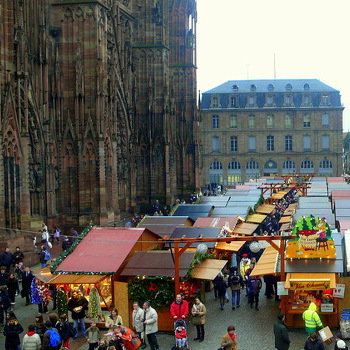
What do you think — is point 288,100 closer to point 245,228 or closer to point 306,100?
point 306,100

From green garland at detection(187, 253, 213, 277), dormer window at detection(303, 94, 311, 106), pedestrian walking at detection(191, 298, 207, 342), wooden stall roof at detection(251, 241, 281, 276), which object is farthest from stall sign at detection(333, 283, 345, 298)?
dormer window at detection(303, 94, 311, 106)

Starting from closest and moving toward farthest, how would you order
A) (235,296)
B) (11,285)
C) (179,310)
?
(179,310)
(11,285)
(235,296)

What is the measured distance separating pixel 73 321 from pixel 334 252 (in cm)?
A: 703

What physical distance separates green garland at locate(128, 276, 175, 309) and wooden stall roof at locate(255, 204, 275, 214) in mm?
19114

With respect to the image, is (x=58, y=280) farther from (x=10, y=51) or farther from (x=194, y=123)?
(x=194, y=123)

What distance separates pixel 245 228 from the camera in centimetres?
2998

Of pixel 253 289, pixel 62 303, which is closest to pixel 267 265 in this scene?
pixel 253 289

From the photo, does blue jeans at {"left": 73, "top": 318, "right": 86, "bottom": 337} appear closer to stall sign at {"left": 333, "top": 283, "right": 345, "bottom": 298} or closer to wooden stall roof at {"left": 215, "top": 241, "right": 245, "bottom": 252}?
stall sign at {"left": 333, "top": 283, "right": 345, "bottom": 298}

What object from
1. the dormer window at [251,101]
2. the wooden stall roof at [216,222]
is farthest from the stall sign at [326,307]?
the dormer window at [251,101]

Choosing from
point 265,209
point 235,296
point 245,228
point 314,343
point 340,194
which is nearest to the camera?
point 314,343

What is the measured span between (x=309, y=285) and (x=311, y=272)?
0.38 m

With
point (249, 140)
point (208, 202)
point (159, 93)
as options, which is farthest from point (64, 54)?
point (249, 140)

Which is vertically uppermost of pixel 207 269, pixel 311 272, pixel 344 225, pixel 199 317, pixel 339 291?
pixel 344 225

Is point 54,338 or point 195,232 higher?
point 195,232
